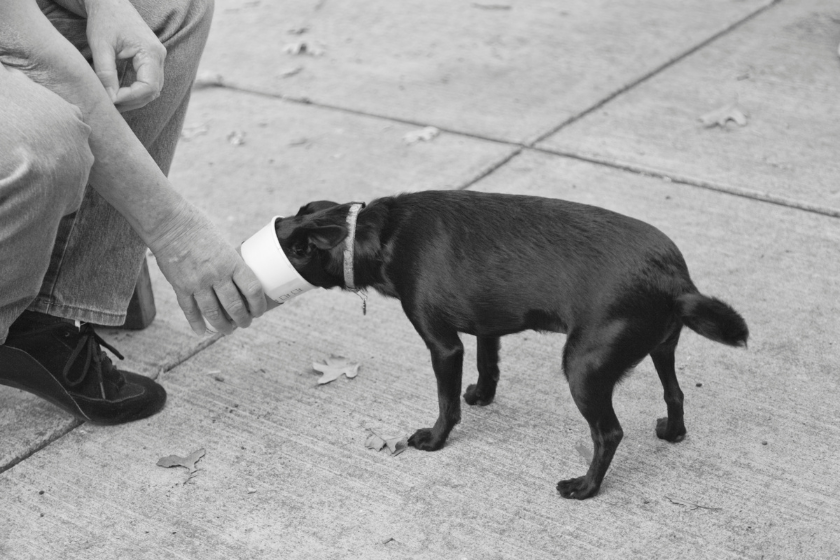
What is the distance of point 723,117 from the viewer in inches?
189

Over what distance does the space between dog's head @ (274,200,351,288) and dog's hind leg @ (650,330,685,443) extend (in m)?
0.90

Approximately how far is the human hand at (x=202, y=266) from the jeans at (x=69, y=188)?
266mm

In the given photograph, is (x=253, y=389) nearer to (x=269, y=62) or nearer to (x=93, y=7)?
(x=93, y=7)

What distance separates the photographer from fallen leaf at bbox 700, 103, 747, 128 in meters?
4.79

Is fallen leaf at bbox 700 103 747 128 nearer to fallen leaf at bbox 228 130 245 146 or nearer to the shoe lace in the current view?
fallen leaf at bbox 228 130 245 146

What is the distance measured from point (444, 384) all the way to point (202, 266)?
0.74 m

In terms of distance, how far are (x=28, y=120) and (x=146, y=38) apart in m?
0.52

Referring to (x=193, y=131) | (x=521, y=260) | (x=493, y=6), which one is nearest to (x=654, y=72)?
(x=493, y=6)

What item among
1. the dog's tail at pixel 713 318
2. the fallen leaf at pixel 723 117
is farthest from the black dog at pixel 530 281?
the fallen leaf at pixel 723 117

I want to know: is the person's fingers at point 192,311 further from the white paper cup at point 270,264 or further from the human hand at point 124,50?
the human hand at point 124,50

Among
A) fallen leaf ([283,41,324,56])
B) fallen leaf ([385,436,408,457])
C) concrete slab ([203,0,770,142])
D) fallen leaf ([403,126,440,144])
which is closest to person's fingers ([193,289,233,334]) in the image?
fallen leaf ([385,436,408,457])

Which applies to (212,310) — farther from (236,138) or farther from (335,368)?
(236,138)

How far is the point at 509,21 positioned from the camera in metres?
6.35

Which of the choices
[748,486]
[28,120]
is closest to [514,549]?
[748,486]
